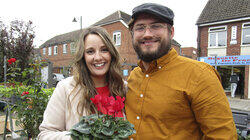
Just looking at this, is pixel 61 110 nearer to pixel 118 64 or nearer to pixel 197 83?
pixel 118 64

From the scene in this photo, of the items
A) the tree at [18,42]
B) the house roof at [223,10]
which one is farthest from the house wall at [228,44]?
the tree at [18,42]

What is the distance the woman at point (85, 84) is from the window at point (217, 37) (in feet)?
45.8

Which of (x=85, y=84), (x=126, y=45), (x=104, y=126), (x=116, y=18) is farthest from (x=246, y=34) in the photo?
(x=104, y=126)

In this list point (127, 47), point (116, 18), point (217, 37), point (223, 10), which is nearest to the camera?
point (217, 37)

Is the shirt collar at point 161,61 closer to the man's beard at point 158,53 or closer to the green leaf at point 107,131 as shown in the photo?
the man's beard at point 158,53

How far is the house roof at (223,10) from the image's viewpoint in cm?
1279

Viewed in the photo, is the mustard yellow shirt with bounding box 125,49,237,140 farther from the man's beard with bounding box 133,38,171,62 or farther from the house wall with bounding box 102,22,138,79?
the house wall with bounding box 102,22,138,79

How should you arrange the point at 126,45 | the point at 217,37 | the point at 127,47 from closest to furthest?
the point at 217,37 → the point at 127,47 → the point at 126,45

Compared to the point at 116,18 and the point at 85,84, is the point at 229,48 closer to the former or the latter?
the point at 116,18

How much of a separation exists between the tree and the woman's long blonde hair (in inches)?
293

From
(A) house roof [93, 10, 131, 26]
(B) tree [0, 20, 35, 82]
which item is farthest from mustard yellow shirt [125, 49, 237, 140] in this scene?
(A) house roof [93, 10, 131, 26]

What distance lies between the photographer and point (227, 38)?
13258 mm

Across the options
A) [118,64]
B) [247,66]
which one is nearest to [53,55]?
[247,66]

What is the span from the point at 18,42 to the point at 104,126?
30.5 ft
